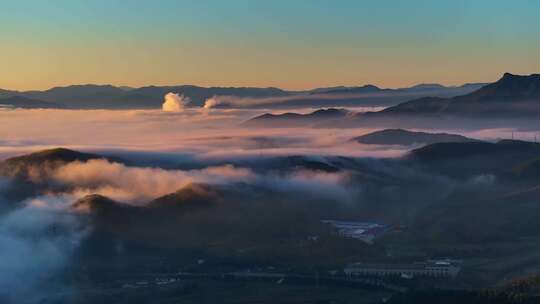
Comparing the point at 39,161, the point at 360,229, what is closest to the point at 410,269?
the point at 360,229

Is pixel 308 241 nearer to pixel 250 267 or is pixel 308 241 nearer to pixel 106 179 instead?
pixel 250 267

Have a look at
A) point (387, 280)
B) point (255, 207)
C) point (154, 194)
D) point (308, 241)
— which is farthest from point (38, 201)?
point (387, 280)

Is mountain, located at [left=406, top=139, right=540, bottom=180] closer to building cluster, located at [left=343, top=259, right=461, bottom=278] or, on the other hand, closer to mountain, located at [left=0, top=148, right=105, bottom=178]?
mountain, located at [left=0, top=148, right=105, bottom=178]

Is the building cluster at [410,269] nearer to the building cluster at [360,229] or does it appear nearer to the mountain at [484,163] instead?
the building cluster at [360,229]

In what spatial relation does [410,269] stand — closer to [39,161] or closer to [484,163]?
[39,161]

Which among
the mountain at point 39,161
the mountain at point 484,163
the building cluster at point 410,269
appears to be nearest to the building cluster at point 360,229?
the building cluster at point 410,269

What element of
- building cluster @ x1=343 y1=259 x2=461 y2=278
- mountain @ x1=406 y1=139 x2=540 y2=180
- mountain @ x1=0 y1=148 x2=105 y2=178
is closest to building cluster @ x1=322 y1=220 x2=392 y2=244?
building cluster @ x1=343 y1=259 x2=461 y2=278
